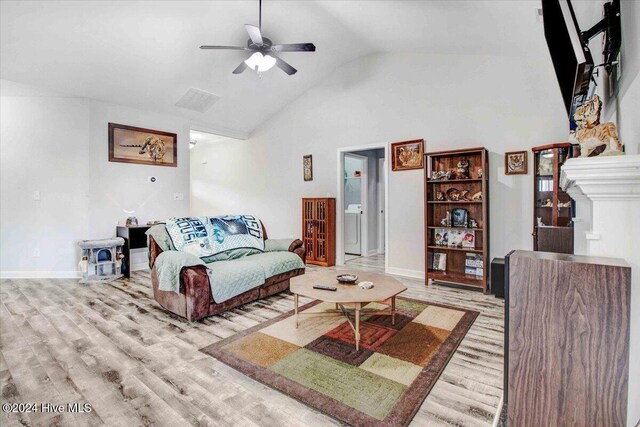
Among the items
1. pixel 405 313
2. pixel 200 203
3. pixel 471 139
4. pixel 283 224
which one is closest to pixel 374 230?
pixel 283 224

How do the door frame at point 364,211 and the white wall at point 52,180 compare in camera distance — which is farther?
the door frame at point 364,211

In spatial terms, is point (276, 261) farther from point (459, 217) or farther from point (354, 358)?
point (459, 217)

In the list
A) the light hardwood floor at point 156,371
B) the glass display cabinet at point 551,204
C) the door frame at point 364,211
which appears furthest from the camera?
the door frame at point 364,211

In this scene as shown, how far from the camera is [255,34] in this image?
3.07m

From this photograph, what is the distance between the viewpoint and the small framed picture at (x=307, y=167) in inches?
222

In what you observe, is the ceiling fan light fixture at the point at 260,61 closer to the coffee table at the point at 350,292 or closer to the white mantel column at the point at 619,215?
the coffee table at the point at 350,292

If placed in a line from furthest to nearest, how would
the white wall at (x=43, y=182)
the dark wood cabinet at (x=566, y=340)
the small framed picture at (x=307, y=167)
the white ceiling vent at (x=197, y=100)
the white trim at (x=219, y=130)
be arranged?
1. the white trim at (x=219, y=130)
2. the small framed picture at (x=307, y=167)
3. the white ceiling vent at (x=197, y=100)
4. the white wall at (x=43, y=182)
5. the dark wood cabinet at (x=566, y=340)

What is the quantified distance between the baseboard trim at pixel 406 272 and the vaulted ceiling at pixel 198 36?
2.91m

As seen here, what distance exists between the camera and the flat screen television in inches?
52.9

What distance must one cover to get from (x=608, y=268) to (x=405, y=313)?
2233 mm

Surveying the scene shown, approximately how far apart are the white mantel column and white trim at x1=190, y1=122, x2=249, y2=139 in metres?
5.86

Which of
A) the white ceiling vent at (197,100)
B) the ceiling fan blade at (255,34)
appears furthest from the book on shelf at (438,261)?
the white ceiling vent at (197,100)

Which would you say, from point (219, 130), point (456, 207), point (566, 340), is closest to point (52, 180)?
point (219, 130)

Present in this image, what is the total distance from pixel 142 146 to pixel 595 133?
561 centimetres
